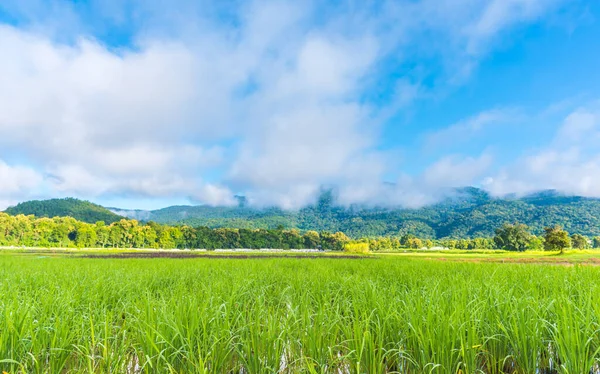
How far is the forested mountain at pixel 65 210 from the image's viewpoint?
139 metres

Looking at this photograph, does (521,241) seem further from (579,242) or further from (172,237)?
(172,237)

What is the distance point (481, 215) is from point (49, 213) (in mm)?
241523

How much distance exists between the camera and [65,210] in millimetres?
145000


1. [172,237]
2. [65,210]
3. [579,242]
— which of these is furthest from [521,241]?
[65,210]

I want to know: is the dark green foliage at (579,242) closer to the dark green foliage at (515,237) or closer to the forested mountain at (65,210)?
the dark green foliage at (515,237)

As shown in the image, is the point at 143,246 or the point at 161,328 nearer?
the point at 161,328

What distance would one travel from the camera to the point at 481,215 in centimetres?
18162

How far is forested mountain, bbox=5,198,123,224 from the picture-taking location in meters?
139

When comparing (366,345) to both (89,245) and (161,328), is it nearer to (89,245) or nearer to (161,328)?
(161,328)

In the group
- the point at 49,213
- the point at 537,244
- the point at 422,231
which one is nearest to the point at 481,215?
the point at 422,231

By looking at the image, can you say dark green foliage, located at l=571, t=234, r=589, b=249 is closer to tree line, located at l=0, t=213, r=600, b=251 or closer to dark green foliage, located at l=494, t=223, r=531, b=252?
tree line, located at l=0, t=213, r=600, b=251

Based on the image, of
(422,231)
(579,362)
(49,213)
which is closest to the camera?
(579,362)

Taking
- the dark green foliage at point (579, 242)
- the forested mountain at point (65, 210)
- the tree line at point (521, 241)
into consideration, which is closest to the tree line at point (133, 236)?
the tree line at point (521, 241)

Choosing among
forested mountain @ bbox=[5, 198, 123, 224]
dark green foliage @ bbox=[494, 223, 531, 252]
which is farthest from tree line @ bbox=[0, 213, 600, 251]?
forested mountain @ bbox=[5, 198, 123, 224]
